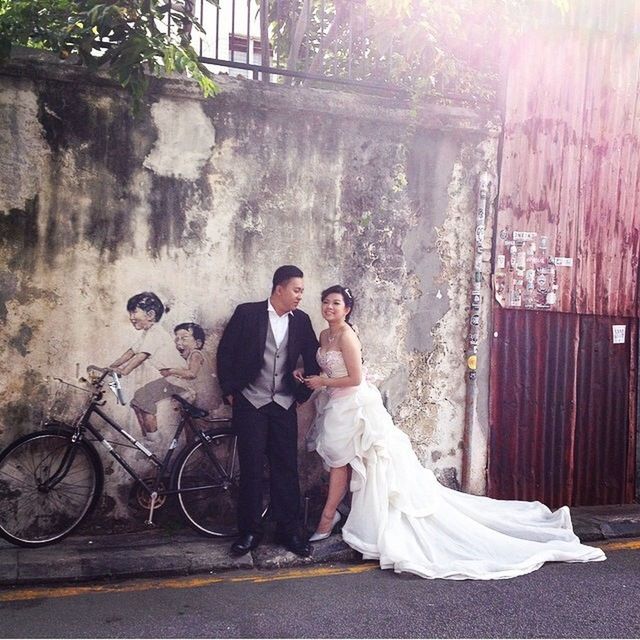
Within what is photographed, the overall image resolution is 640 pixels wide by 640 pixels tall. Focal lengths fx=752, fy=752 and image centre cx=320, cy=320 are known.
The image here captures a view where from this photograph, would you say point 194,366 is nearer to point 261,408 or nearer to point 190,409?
point 190,409

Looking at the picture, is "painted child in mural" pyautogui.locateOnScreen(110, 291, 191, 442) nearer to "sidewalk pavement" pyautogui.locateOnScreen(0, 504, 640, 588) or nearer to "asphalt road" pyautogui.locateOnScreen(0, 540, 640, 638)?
"sidewalk pavement" pyautogui.locateOnScreen(0, 504, 640, 588)

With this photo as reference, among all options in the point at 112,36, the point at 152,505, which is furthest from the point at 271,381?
the point at 112,36

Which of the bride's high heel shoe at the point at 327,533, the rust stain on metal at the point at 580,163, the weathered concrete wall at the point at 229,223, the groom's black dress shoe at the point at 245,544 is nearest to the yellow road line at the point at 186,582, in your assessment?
the groom's black dress shoe at the point at 245,544

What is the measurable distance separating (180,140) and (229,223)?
804mm

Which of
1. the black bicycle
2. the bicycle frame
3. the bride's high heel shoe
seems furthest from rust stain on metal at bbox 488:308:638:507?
the bicycle frame

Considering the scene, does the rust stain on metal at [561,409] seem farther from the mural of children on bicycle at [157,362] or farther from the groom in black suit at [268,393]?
the mural of children on bicycle at [157,362]

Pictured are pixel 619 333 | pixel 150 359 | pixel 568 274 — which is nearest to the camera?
pixel 150 359

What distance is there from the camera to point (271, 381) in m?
6.08

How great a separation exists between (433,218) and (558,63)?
212 cm

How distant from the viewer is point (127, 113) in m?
6.23

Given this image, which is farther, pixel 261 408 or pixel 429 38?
pixel 429 38

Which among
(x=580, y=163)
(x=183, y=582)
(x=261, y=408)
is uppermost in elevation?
(x=580, y=163)

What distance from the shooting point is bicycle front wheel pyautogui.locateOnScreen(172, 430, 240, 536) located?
244 inches

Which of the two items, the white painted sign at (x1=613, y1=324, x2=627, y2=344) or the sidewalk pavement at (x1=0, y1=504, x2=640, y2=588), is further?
the white painted sign at (x1=613, y1=324, x2=627, y2=344)
